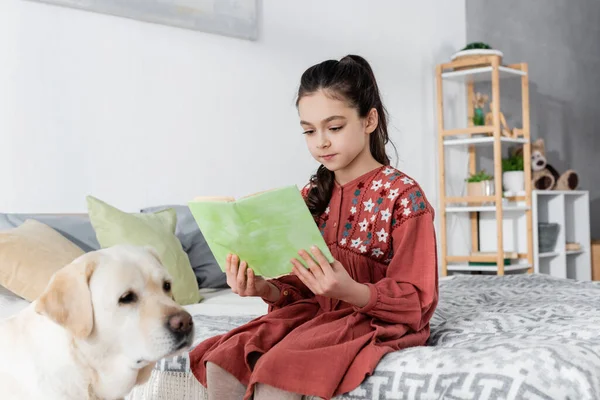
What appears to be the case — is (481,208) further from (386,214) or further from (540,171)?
(386,214)

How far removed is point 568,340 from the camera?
1.41 m

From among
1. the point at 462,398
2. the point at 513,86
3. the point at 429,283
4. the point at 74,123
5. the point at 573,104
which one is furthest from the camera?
the point at 573,104

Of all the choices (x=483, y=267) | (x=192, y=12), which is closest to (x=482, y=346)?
(x=192, y=12)

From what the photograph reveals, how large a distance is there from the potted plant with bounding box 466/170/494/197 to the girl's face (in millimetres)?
3037

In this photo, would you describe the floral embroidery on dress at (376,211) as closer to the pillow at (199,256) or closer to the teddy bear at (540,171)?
the pillow at (199,256)

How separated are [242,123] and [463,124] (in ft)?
6.48

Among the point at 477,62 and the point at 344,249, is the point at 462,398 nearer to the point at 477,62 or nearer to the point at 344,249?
the point at 344,249

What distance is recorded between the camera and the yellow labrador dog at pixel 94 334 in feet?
3.63

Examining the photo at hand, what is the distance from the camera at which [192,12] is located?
10.4 ft

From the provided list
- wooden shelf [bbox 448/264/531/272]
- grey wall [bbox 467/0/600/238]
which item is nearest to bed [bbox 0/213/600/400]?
wooden shelf [bbox 448/264/531/272]

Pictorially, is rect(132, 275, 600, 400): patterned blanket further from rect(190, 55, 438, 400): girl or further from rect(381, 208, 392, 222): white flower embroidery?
rect(381, 208, 392, 222): white flower embroidery

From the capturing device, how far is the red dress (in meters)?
1.33

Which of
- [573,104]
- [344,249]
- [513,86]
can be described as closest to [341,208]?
[344,249]

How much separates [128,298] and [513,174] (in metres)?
3.85
